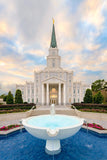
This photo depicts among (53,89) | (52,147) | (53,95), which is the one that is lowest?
(52,147)

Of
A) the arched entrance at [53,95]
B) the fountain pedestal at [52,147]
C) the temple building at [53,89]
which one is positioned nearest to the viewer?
the fountain pedestal at [52,147]

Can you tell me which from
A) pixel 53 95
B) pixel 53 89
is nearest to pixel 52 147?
pixel 53 95

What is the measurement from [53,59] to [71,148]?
108 ft

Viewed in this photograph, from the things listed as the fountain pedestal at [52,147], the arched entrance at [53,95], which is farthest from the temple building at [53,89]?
the fountain pedestal at [52,147]

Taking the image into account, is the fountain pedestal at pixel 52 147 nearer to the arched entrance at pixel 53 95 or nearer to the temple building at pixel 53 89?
the temple building at pixel 53 89

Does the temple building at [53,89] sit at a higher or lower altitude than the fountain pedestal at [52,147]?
higher

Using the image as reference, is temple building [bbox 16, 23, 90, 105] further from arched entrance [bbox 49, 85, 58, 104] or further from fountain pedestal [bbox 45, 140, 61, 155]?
fountain pedestal [bbox 45, 140, 61, 155]

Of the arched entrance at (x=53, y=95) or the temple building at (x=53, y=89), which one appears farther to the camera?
the temple building at (x=53, y=89)

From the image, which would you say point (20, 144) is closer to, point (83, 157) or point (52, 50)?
point (83, 157)

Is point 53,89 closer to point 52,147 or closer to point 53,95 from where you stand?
point 53,95

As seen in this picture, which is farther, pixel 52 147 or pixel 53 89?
pixel 53 89

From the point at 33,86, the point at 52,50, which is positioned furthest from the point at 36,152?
the point at 52,50

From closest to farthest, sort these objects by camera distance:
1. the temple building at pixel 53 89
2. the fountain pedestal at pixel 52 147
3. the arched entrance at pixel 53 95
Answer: the fountain pedestal at pixel 52 147 < the arched entrance at pixel 53 95 < the temple building at pixel 53 89

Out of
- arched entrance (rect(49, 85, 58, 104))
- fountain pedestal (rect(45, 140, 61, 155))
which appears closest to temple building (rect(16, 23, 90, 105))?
arched entrance (rect(49, 85, 58, 104))
